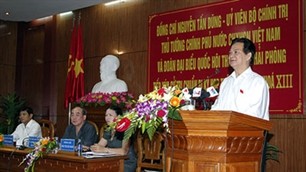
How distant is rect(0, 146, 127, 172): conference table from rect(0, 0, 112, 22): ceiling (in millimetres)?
3322

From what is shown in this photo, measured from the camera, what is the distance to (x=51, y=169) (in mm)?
3434

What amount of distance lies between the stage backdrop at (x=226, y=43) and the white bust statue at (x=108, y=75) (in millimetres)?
516

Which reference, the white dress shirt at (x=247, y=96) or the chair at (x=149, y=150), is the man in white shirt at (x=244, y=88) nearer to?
the white dress shirt at (x=247, y=96)

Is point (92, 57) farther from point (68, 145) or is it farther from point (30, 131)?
point (68, 145)

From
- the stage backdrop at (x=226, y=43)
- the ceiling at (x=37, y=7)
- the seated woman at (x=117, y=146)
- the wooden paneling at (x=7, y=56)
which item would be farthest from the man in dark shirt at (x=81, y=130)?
the wooden paneling at (x=7, y=56)

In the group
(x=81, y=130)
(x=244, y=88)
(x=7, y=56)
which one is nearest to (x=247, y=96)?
(x=244, y=88)

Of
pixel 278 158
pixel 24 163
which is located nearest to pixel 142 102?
pixel 24 163

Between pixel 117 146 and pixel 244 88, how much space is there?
1.86 m

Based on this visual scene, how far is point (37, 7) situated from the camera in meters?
6.82

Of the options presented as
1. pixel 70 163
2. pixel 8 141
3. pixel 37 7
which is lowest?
pixel 70 163

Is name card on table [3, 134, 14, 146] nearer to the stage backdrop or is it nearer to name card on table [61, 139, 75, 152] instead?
name card on table [61, 139, 75, 152]

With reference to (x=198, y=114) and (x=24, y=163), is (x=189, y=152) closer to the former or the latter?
(x=198, y=114)

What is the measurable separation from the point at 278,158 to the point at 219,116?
2.99 meters

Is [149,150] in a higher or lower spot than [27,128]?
lower
